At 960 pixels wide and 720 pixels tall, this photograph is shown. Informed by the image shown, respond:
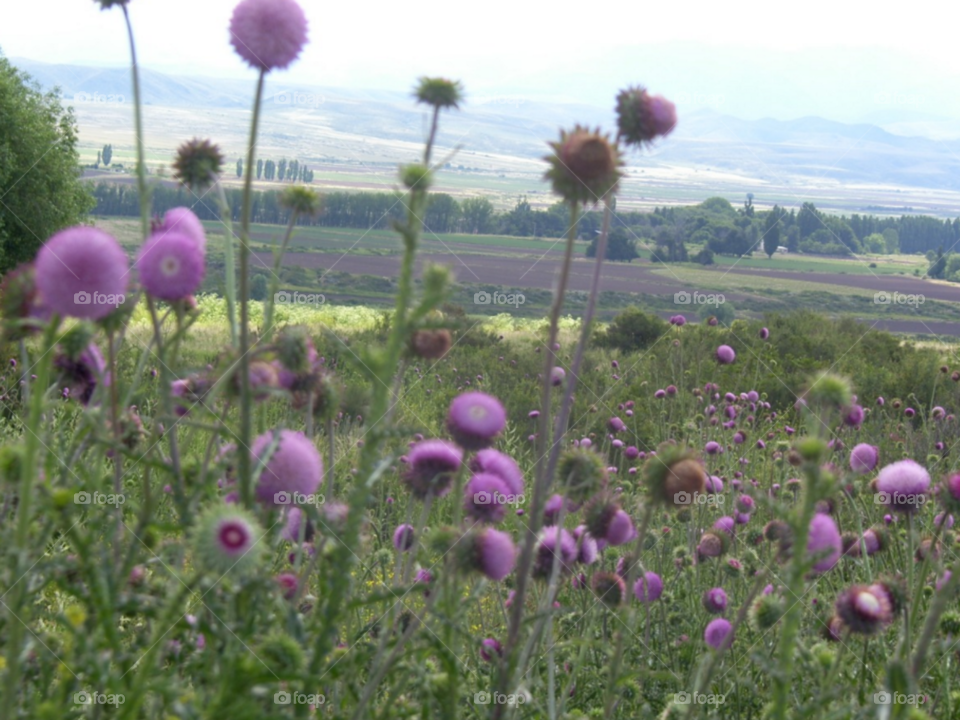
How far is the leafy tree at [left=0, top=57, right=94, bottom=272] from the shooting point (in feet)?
82.6

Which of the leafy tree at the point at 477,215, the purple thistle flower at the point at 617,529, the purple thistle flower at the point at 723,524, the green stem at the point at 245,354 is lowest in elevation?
the purple thistle flower at the point at 723,524

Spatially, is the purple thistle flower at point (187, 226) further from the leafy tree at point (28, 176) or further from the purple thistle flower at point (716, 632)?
the leafy tree at point (28, 176)

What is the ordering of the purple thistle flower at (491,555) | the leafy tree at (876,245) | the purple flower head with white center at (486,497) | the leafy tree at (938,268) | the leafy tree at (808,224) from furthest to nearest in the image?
the leafy tree at (876,245), the leafy tree at (808,224), the leafy tree at (938,268), the purple flower head with white center at (486,497), the purple thistle flower at (491,555)

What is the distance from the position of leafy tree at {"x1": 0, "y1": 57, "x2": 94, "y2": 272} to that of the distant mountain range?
30.2 metres

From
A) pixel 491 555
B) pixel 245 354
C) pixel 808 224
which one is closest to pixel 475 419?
pixel 491 555

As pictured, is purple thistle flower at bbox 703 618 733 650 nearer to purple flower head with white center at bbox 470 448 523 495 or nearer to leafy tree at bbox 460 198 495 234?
purple flower head with white center at bbox 470 448 523 495

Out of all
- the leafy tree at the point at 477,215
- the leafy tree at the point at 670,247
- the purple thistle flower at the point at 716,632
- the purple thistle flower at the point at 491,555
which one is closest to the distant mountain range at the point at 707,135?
the leafy tree at the point at 477,215

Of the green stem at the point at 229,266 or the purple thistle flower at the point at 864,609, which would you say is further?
the purple thistle flower at the point at 864,609

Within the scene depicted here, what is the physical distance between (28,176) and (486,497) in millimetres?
28311

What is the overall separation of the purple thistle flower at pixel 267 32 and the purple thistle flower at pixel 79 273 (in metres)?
0.63

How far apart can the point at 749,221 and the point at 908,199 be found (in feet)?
237

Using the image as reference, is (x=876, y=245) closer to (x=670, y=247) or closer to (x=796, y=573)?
(x=670, y=247)

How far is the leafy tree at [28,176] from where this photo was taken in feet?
82.6

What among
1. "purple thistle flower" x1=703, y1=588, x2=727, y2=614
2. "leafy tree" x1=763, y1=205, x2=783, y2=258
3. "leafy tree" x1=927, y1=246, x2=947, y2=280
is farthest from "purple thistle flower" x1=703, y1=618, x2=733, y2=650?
"leafy tree" x1=927, y1=246, x2=947, y2=280
